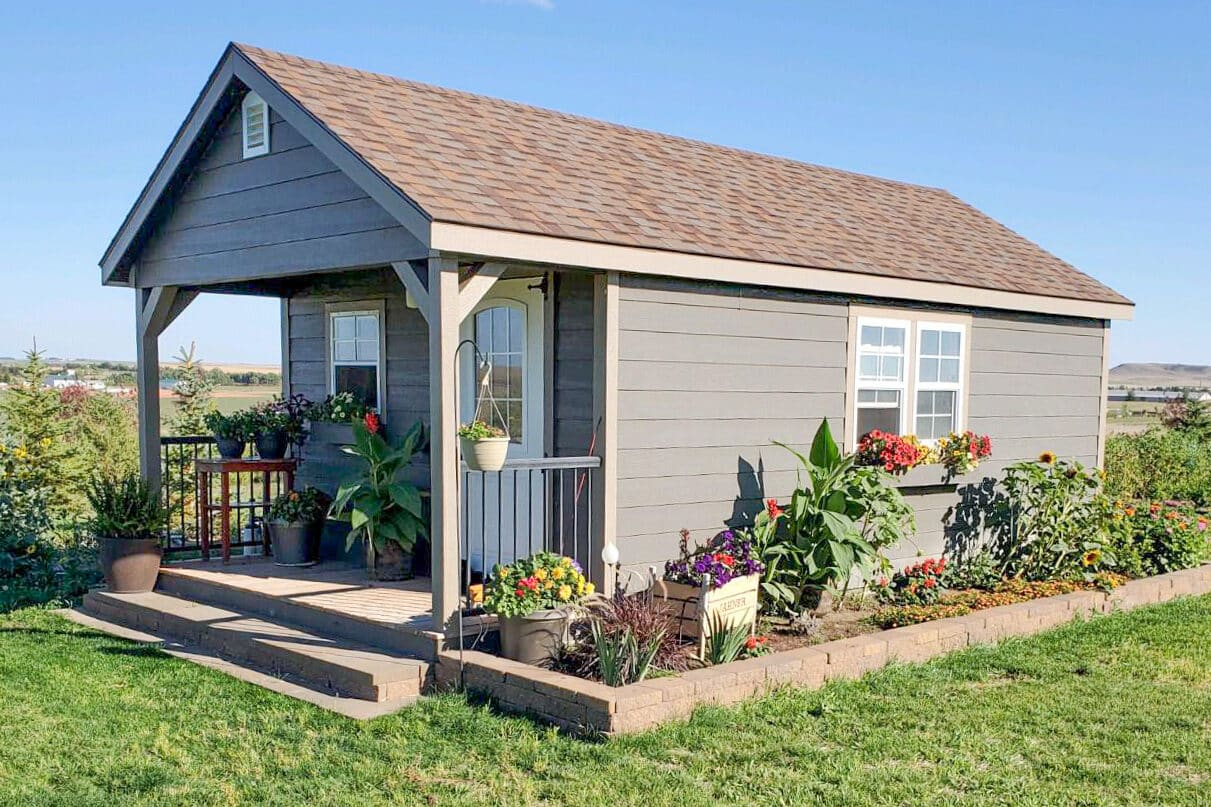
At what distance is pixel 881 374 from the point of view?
8367 millimetres

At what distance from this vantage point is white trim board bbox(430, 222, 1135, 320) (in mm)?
5629

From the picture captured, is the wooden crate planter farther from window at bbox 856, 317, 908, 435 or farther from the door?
window at bbox 856, 317, 908, 435

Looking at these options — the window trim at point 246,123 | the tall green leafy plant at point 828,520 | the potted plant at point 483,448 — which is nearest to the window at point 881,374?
the tall green leafy plant at point 828,520

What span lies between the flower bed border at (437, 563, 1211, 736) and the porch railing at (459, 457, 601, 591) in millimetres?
900

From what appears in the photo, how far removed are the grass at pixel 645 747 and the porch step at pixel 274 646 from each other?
30 cm

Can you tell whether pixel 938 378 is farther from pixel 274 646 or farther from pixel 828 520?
pixel 274 646

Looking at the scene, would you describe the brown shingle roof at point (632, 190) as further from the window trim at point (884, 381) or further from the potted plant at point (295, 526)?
the potted plant at point (295, 526)

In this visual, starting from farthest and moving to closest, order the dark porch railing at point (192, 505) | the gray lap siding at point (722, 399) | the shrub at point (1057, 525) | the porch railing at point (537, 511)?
the dark porch railing at point (192, 505) < the shrub at point (1057, 525) < the gray lap siding at point (722, 399) < the porch railing at point (537, 511)

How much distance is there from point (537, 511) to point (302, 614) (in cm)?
175

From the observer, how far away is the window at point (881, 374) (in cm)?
823

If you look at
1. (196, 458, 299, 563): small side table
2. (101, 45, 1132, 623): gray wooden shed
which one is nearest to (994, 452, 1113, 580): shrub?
(101, 45, 1132, 623): gray wooden shed

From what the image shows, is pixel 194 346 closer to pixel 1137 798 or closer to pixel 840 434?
pixel 840 434

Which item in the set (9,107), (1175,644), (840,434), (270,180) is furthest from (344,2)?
(1175,644)

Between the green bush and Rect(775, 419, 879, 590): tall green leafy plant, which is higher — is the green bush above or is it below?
below
